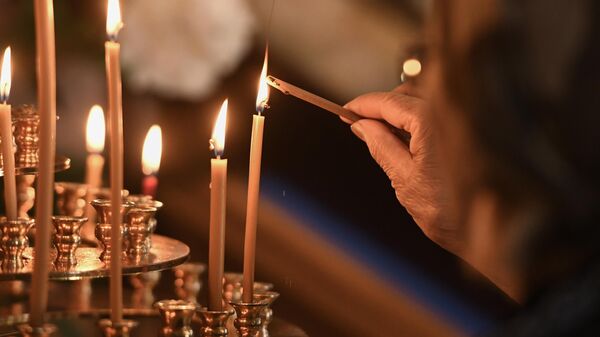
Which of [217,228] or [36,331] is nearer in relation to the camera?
[36,331]

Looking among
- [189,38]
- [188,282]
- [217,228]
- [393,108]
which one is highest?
[189,38]

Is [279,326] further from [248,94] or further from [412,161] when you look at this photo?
[248,94]

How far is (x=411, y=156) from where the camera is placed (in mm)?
1146

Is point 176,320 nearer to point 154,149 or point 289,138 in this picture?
point 154,149

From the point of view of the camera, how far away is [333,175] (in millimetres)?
1827

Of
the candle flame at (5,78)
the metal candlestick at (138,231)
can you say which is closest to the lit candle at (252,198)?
the metal candlestick at (138,231)

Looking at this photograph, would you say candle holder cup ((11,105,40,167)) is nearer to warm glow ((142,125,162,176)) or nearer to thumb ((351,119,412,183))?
warm glow ((142,125,162,176))

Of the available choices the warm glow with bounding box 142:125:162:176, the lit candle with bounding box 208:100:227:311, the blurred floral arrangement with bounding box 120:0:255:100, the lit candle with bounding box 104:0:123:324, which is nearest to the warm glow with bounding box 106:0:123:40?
the lit candle with bounding box 104:0:123:324

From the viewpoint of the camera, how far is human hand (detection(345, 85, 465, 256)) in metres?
1.11

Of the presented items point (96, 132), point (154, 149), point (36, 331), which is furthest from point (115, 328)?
point (96, 132)

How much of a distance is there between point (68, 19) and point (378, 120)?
3.97 ft

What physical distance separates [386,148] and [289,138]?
74 centimetres

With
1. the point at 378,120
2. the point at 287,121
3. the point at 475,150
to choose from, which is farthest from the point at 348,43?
the point at 475,150

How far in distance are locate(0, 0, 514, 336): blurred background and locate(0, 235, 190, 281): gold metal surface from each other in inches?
33.6
